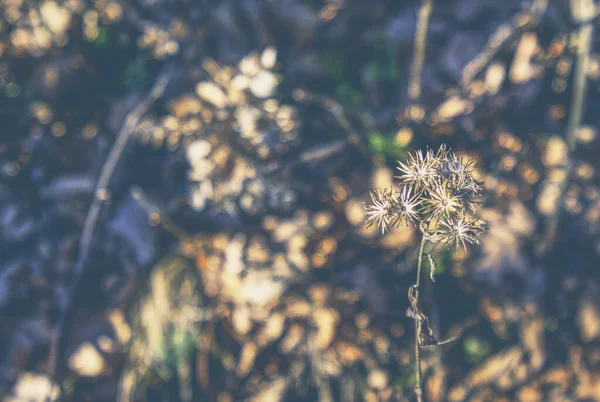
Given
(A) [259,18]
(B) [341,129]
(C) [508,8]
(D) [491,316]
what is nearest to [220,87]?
(A) [259,18]

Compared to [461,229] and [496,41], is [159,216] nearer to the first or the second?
[461,229]

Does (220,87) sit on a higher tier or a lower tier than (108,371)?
higher

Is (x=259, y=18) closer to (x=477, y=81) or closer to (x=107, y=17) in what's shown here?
(x=107, y=17)

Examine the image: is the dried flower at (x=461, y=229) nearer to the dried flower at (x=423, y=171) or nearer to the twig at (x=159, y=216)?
the dried flower at (x=423, y=171)

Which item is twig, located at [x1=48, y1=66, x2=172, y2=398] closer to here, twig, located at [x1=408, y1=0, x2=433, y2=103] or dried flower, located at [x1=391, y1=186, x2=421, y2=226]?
twig, located at [x1=408, y1=0, x2=433, y2=103]

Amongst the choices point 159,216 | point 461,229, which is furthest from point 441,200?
point 159,216

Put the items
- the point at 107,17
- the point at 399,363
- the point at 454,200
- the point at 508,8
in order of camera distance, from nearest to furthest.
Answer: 1. the point at 454,200
2. the point at 399,363
3. the point at 508,8
4. the point at 107,17

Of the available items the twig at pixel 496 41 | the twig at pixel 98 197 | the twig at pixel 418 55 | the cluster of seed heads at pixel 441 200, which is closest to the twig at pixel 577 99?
the twig at pixel 496 41
